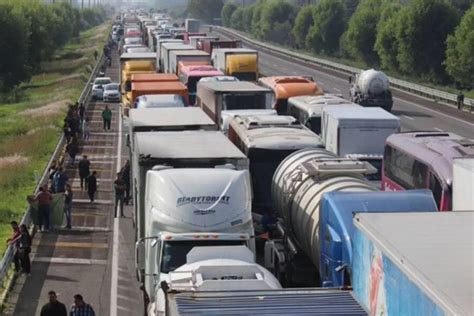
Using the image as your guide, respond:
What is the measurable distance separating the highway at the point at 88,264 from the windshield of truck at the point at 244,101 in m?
4.51

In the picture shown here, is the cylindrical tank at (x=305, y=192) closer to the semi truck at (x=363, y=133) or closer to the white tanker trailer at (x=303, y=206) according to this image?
the white tanker trailer at (x=303, y=206)

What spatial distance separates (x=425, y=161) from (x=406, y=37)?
53.4 metres

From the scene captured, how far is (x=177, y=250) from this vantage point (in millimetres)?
14688

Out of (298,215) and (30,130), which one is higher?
(298,215)

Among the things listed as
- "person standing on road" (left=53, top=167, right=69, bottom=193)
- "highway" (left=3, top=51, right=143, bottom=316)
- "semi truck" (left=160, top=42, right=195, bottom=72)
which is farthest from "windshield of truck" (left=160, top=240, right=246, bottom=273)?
"semi truck" (left=160, top=42, right=195, bottom=72)

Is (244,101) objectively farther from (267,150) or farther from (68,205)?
(267,150)

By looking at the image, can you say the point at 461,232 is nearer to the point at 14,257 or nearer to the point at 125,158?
the point at 14,257

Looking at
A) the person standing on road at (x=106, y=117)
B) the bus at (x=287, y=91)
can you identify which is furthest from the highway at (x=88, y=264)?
the person standing on road at (x=106, y=117)

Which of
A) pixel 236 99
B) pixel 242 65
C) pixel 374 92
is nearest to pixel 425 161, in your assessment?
pixel 236 99

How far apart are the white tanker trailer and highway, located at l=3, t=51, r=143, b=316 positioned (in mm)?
2593

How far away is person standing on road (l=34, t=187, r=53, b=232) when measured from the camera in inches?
869

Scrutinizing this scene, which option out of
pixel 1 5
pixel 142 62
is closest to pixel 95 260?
pixel 142 62

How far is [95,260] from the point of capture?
2019 cm

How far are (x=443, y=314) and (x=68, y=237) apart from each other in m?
15.7
